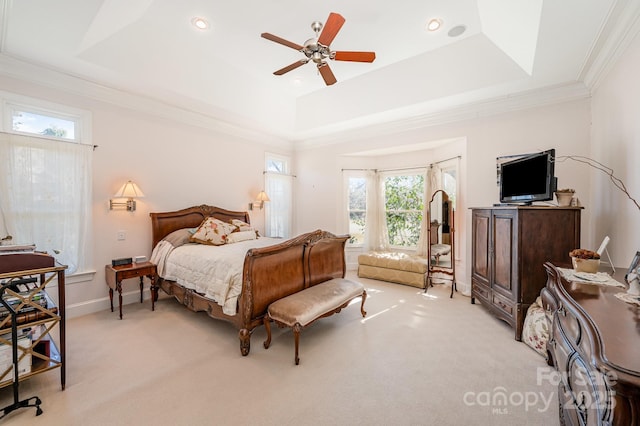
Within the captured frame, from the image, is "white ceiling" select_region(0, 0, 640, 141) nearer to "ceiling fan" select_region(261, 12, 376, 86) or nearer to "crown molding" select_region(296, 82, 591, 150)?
"crown molding" select_region(296, 82, 591, 150)

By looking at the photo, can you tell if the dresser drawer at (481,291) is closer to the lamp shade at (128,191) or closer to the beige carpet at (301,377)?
the beige carpet at (301,377)

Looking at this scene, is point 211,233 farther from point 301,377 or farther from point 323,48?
point 323,48

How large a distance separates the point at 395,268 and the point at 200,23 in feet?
15.2

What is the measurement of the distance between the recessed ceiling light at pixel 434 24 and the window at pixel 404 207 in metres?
2.78

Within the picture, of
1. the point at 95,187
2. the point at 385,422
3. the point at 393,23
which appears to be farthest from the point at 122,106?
the point at 385,422

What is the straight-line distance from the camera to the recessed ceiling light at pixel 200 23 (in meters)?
3.04

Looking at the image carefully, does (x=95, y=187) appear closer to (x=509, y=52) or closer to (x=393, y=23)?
(x=393, y=23)

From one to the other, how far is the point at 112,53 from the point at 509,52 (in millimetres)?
4767

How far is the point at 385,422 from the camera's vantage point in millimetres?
1730

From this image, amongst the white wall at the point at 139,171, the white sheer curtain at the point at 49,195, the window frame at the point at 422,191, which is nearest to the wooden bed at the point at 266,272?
the white wall at the point at 139,171

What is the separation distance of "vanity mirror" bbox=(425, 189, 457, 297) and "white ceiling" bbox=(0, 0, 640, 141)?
1718mm

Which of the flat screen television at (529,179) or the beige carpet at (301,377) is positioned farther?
the flat screen television at (529,179)

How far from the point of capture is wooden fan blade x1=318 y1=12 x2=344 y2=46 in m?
2.21

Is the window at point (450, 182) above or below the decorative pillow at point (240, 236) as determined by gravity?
above
